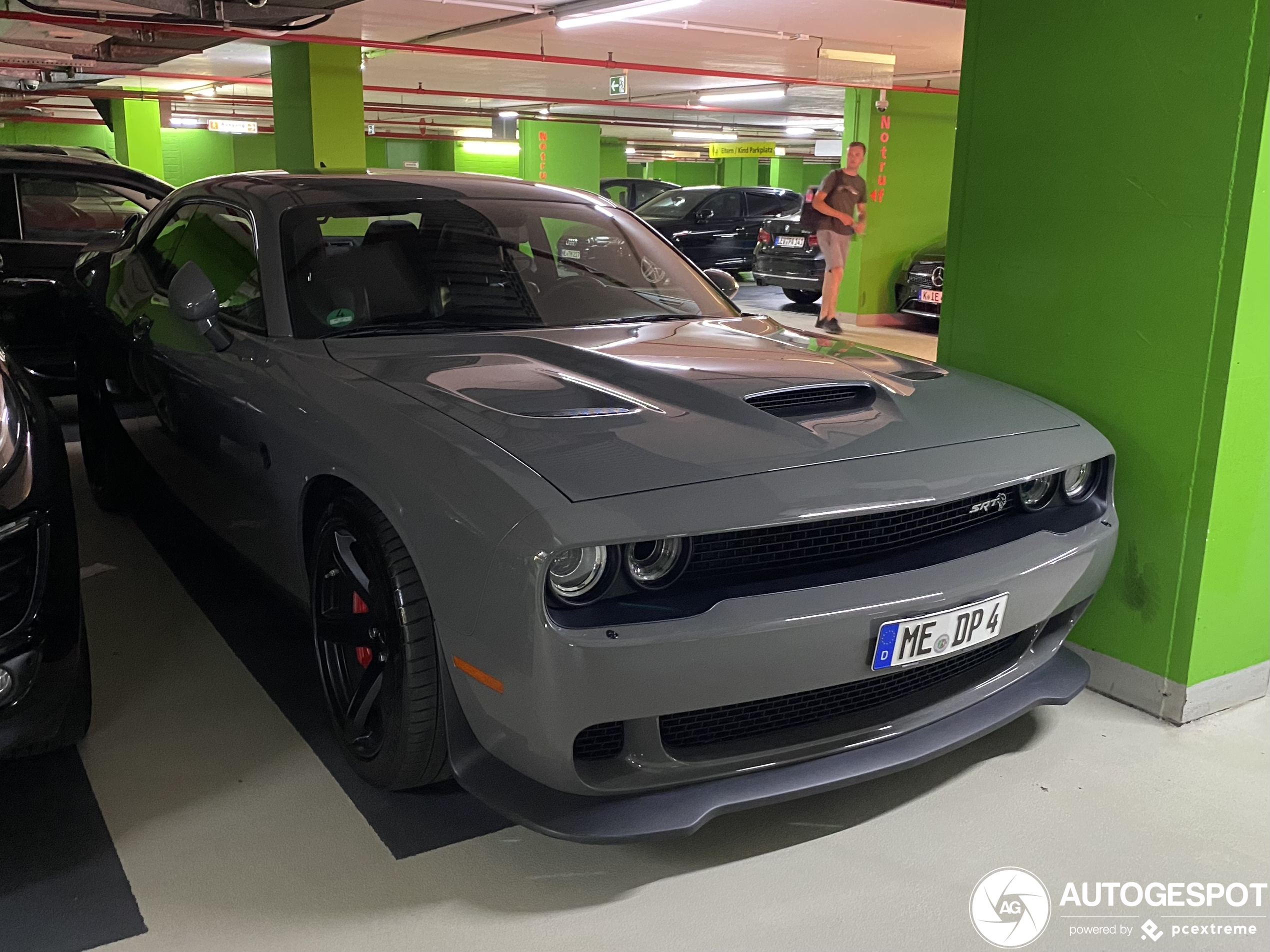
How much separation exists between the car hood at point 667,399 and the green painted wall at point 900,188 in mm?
8784

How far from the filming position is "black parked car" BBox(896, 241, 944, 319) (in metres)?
9.60

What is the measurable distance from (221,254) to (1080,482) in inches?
91.9

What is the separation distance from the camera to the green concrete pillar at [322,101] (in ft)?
33.8

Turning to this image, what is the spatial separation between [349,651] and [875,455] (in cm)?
121

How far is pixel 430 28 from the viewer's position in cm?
982

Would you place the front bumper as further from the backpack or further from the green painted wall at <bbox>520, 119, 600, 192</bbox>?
the green painted wall at <bbox>520, 119, 600, 192</bbox>

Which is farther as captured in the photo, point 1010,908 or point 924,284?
point 924,284

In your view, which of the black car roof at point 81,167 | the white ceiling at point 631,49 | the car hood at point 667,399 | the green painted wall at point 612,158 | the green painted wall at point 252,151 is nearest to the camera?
the car hood at point 667,399

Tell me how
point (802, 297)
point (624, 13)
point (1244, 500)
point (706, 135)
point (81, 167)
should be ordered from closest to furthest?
point (1244, 500)
point (81, 167)
point (624, 13)
point (802, 297)
point (706, 135)

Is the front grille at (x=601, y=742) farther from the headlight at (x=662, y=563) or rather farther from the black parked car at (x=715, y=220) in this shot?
the black parked car at (x=715, y=220)

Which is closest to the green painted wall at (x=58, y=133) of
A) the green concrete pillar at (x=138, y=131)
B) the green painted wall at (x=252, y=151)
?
the green painted wall at (x=252, y=151)

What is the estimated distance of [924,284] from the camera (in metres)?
9.74

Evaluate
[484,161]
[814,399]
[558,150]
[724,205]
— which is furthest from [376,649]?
[484,161]

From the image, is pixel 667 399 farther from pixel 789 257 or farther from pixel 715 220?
pixel 715 220
